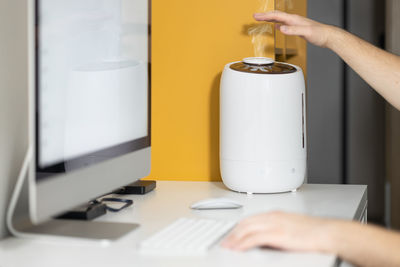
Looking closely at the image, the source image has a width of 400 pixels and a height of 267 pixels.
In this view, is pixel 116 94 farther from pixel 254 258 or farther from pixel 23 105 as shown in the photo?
pixel 254 258

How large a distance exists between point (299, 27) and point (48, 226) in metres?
0.85

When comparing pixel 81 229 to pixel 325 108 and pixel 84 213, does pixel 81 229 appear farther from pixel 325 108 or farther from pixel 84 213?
pixel 325 108

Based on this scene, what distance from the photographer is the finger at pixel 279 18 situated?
146 cm

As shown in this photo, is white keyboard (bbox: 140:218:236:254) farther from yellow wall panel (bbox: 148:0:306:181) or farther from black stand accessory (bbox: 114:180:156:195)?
yellow wall panel (bbox: 148:0:306:181)

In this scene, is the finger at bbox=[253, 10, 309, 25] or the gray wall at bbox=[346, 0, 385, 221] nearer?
the finger at bbox=[253, 10, 309, 25]

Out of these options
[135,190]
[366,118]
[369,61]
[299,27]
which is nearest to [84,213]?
[135,190]

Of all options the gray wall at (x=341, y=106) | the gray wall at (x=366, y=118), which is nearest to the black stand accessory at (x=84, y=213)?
the gray wall at (x=341, y=106)

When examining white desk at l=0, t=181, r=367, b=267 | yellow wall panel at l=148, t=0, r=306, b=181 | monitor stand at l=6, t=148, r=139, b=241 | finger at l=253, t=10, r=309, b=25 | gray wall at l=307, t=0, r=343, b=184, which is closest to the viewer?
white desk at l=0, t=181, r=367, b=267

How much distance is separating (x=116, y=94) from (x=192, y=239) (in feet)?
1.34

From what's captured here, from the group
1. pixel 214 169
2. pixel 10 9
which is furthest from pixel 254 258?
pixel 214 169

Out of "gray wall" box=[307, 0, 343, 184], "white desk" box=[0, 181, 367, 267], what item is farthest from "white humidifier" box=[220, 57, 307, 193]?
"gray wall" box=[307, 0, 343, 184]

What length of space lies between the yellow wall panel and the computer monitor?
0.86ft

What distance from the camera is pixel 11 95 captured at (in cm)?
102

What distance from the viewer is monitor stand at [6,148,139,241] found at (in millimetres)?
944
